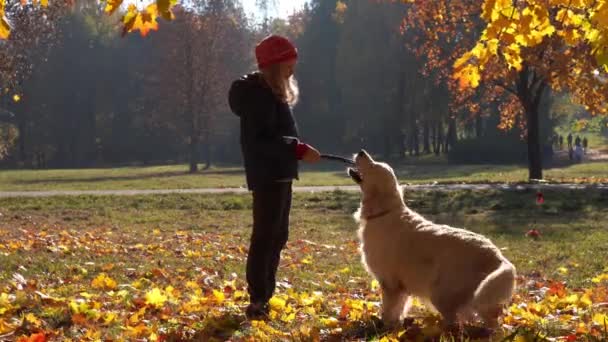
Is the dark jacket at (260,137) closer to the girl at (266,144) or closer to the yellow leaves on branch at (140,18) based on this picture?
the girl at (266,144)

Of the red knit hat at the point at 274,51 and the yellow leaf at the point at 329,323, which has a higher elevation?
the red knit hat at the point at 274,51

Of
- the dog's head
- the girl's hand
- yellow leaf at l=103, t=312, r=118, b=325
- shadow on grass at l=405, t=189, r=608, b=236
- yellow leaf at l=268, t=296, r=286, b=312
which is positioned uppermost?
the girl's hand

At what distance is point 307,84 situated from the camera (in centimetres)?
5603

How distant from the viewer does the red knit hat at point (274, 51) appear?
5.00 metres

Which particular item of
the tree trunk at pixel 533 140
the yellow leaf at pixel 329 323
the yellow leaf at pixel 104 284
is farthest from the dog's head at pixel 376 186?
the tree trunk at pixel 533 140

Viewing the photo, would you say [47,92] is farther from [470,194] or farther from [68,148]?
[470,194]

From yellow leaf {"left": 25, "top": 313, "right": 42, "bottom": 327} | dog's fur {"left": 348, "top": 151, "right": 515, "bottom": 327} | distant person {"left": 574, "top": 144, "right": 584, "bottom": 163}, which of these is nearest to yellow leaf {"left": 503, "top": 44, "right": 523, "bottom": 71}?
Answer: dog's fur {"left": 348, "top": 151, "right": 515, "bottom": 327}

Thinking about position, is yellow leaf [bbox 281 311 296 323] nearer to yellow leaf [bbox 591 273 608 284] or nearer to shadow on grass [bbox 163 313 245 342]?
shadow on grass [bbox 163 313 245 342]

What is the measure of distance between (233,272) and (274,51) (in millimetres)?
3350

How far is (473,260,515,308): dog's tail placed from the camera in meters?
4.10

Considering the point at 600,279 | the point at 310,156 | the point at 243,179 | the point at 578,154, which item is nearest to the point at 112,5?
the point at 310,156

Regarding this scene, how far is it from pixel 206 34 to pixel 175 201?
27.2 m

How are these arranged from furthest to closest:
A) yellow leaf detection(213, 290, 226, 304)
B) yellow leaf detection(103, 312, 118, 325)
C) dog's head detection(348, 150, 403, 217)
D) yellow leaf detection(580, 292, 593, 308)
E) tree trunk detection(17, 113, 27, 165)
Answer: tree trunk detection(17, 113, 27, 165) → yellow leaf detection(213, 290, 226, 304) → yellow leaf detection(580, 292, 593, 308) → dog's head detection(348, 150, 403, 217) → yellow leaf detection(103, 312, 118, 325)

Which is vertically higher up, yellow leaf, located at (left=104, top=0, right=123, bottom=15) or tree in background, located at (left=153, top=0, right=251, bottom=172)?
tree in background, located at (left=153, top=0, right=251, bottom=172)
